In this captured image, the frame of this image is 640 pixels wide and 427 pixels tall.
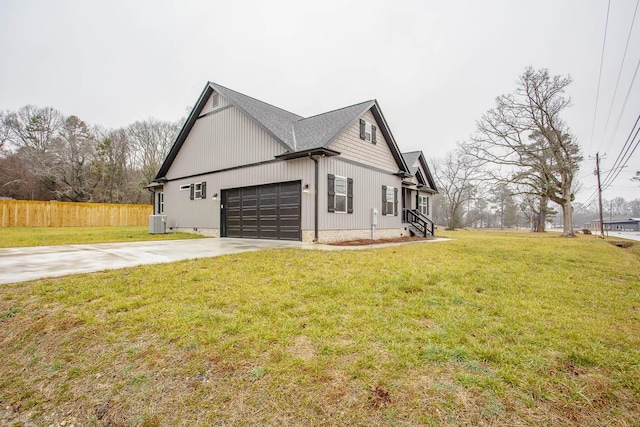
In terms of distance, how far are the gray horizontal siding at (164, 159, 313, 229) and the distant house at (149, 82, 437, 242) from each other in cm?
4

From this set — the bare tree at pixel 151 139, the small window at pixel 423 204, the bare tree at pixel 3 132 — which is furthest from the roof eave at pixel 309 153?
the bare tree at pixel 3 132

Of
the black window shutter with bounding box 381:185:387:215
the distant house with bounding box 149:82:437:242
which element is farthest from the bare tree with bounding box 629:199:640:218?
the black window shutter with bounding box 381:185:387:215

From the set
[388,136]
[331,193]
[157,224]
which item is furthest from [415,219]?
[157,224]

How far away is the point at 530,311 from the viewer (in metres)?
3.36

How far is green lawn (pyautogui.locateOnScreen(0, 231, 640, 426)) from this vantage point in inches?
72.8

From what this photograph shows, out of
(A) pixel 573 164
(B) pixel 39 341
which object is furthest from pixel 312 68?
(B) pixel 39 341

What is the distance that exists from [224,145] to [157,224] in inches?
221

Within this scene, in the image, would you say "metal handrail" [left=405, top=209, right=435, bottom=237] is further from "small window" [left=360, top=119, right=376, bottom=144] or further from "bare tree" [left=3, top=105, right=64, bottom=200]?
"bare tree" [left=3, top=105, right=64, bottom=200]

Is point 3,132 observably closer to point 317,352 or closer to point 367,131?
point 367,131

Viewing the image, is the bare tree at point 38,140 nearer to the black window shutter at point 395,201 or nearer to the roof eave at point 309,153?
the roof eave at point 309,153

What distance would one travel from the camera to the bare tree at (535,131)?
18.9 metres

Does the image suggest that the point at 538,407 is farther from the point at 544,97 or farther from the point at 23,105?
the point at 23,105

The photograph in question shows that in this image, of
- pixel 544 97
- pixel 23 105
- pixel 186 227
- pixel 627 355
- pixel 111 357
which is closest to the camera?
pixel 627 355

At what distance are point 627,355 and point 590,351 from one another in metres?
0.27
